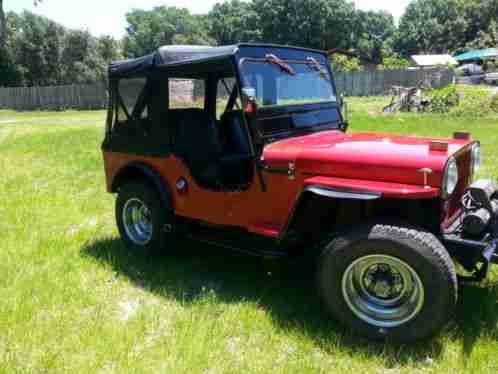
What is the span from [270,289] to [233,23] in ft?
215

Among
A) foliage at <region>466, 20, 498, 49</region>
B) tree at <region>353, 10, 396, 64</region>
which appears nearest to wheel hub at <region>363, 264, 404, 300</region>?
foliage at <region>466, 20, 498, 49</region>

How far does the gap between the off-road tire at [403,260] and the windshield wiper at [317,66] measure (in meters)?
2.07

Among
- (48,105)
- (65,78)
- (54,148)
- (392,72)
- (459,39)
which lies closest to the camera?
(54,148)

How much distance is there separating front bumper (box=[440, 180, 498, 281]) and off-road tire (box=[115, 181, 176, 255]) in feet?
8.04

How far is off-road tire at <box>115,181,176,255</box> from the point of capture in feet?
14.5

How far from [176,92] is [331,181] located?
6.57ft

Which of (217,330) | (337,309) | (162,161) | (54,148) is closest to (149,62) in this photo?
(162,161)

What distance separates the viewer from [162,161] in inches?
172

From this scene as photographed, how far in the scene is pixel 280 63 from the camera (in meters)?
4.14

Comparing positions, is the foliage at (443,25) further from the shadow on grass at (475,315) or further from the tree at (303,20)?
the shadow on grass at (475,315)

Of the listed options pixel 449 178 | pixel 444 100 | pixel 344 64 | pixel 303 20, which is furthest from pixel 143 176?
pixel 303 20

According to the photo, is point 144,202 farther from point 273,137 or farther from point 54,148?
point 54,148

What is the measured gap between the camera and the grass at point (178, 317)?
3.08 metres

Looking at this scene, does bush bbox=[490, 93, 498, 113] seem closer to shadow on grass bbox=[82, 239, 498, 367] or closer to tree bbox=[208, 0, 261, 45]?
shadow on grass bbox=[82, 239, 498, 367]
